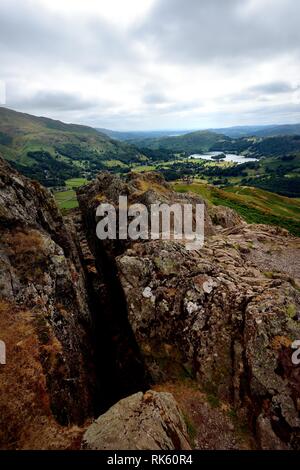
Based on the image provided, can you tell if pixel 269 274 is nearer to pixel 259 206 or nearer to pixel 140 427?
pixel 140 427

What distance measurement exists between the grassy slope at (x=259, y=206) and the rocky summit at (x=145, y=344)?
9050cm

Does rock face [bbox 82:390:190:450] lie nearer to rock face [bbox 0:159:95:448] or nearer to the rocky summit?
the rocky summit

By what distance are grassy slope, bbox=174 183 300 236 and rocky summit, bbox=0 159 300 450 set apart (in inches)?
3563

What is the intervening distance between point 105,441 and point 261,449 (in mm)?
10285

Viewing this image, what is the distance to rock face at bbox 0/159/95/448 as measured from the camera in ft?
59.8

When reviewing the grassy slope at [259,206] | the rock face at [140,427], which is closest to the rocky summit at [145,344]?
the rock face at [140,427]

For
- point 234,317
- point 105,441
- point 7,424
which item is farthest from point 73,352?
point 234,317

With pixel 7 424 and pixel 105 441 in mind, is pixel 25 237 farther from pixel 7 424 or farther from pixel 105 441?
pixel 105 441

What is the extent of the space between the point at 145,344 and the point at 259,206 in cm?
15100

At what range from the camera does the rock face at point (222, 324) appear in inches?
798

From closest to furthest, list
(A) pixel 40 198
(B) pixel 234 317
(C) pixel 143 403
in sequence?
1. (C) pixel 143 403
2. (B) pixel 234 317
3. (A) pixel 40 198

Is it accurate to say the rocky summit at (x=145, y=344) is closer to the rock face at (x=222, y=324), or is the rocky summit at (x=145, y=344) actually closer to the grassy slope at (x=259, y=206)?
the rock face at (x=222, y=324)

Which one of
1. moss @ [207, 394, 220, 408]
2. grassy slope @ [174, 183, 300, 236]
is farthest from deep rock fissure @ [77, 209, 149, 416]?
grassy slope @ [174, 183, 300, 236]

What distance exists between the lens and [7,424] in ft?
55.0
